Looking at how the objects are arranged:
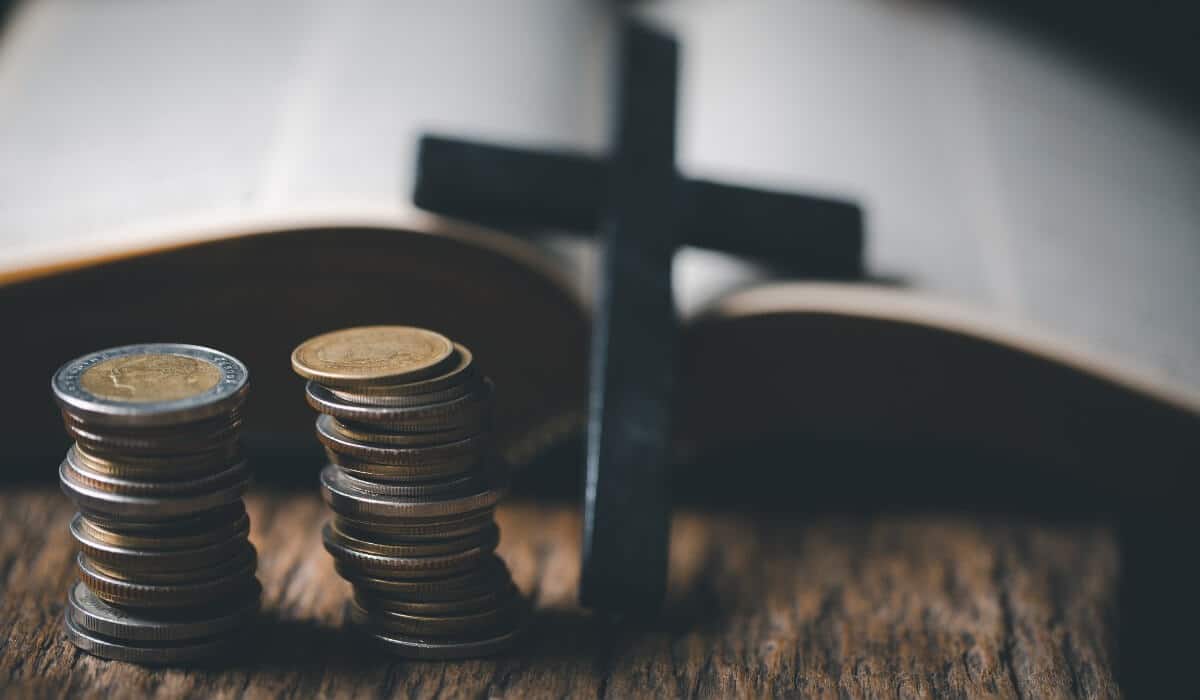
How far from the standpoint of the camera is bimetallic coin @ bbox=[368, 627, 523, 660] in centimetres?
90

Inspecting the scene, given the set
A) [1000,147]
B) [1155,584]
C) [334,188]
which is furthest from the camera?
[1000,147]

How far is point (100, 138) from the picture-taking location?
1.40 meters

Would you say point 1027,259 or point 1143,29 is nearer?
point 1027,259

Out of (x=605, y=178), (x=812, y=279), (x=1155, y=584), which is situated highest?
(x=605, y=178)

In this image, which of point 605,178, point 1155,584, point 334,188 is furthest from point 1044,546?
point 334,188

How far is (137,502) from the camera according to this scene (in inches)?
32.4

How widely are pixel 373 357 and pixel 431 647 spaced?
0.23 metres

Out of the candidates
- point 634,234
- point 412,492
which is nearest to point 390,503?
point 412,492

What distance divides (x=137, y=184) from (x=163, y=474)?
1.88 feet

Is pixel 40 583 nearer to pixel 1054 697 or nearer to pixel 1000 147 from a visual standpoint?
pixel 1054 697

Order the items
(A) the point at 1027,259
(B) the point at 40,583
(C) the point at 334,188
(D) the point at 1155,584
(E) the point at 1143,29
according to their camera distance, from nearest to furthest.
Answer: (B) the point at 40,583 < (D) the point at 1155,584 < (C) the point at 334,188 < (A) the point at 1027,259 < (E) the point at 1143,29

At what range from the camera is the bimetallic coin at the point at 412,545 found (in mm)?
892

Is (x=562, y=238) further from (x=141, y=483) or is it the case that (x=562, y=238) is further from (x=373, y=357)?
(x=141, y=483)

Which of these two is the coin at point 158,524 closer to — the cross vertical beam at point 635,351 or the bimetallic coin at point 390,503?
the bimetallic coin at point 390,503
